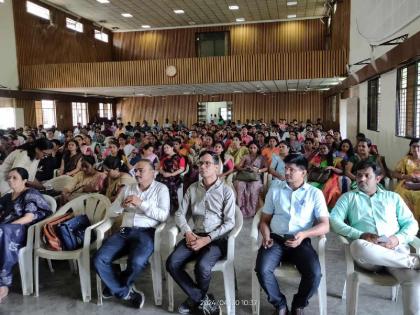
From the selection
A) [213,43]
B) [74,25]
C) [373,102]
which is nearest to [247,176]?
[373,102]

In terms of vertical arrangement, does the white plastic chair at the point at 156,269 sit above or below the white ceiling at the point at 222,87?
below

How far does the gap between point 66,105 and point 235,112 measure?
891 cm

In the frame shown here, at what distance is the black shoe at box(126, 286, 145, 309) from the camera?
302 cm

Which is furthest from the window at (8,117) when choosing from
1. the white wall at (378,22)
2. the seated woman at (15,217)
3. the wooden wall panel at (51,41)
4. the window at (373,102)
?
the window at (373,102)

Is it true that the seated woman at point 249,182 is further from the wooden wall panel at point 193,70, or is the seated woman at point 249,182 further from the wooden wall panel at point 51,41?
the wooden wall panel at point 51,41

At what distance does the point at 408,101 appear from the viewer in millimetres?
6258

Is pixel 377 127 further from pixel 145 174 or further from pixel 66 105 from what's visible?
pixel 66 105

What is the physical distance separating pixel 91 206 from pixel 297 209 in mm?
2009

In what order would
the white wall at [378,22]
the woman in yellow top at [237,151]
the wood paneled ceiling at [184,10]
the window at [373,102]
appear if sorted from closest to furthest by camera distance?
1. the white wall at [378,22]
2. the woman in yellow top at [237,151]
3. the window at [373,102]
4. the wood paneled ceiling at [184,10]

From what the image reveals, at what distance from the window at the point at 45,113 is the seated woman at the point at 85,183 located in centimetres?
1202

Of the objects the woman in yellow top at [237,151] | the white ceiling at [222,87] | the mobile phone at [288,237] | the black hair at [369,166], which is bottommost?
the mobile phone at [288,237]

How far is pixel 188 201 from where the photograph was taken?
324 centimetres

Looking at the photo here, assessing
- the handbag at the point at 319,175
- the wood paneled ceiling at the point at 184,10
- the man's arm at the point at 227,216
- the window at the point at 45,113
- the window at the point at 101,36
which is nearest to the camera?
the man's arm at the point at 227,216

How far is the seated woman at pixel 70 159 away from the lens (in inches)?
225
